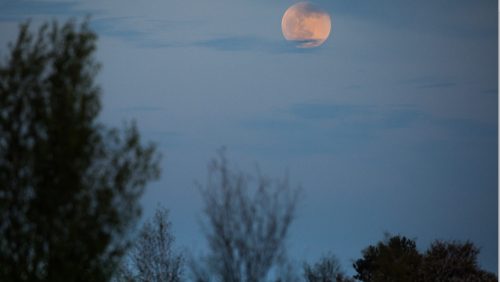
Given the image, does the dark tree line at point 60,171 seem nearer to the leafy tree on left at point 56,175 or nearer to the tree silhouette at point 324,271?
the leafy tree on left at point 56,175

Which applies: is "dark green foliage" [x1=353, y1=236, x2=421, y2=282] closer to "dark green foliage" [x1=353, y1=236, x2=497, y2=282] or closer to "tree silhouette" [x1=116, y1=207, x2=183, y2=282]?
"dark green foliage" [x1=353, y1=236, x2=497, y2=282]

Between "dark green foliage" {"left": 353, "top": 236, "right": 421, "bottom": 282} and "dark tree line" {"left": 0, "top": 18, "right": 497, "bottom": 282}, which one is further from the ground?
"dark green foliage" {"left": 353, "top": 236, "right": 421, "bottom": 282}

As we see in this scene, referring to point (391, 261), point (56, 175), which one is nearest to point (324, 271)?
point (391, 261)

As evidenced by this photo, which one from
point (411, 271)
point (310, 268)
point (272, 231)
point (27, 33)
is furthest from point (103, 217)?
point (411, 271)

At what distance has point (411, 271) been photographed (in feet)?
99.2

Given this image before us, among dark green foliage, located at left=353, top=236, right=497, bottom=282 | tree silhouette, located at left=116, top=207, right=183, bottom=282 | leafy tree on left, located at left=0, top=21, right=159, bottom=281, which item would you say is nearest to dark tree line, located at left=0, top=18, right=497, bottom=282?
leafy tree on left, located at left=0, top=21, right=159, bottom=281

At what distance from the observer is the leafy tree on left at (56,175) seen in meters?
12.6

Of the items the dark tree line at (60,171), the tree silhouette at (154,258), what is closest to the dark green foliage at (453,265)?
the tree silhouette at (154,258)

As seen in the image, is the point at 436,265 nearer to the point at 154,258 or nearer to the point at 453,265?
the point at 453,265

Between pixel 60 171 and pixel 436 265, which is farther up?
pixel 436 265

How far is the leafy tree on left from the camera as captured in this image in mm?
12641

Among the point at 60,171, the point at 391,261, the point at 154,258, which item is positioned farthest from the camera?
the point at 391,261

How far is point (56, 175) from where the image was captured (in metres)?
12.7

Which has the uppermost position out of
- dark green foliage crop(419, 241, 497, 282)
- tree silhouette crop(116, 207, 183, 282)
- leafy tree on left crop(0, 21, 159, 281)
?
dark green foliage crop(419, 241, 497, 282)
